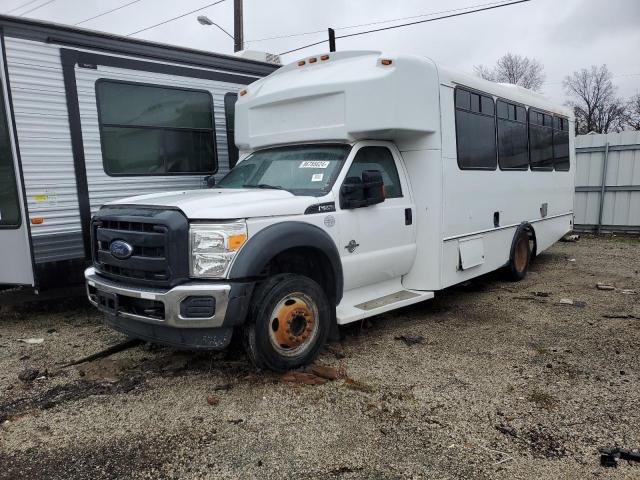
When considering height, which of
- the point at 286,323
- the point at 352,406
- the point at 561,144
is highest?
the point at 561,144

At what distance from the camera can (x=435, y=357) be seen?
15.7 feet

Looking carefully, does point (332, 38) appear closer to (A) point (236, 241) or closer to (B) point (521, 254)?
(B) point (521, 254)

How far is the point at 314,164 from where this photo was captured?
198 inches

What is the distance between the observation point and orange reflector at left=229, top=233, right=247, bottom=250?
12.7 feet

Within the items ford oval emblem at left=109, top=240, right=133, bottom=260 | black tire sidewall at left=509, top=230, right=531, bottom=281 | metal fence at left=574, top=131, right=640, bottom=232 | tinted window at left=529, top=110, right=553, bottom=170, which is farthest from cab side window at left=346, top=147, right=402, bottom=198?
metal fence at left=574, top=131, right=640, bottom=232

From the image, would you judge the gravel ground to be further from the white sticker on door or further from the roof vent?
the roof vent

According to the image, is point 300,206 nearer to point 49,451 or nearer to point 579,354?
point 49,451

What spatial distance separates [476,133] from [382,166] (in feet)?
5.54

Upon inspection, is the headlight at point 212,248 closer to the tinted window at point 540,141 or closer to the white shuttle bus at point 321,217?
the white shuttle bus at point 321,217

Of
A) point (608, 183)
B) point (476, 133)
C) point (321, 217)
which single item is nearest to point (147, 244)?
point (321, 217)

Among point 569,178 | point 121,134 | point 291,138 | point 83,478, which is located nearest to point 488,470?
point 83,478

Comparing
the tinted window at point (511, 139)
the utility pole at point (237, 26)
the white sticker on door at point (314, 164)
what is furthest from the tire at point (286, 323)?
the utility pole at point (237, 26)

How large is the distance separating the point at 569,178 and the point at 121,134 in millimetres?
7962

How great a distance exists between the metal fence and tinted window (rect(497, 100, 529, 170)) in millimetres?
7009
